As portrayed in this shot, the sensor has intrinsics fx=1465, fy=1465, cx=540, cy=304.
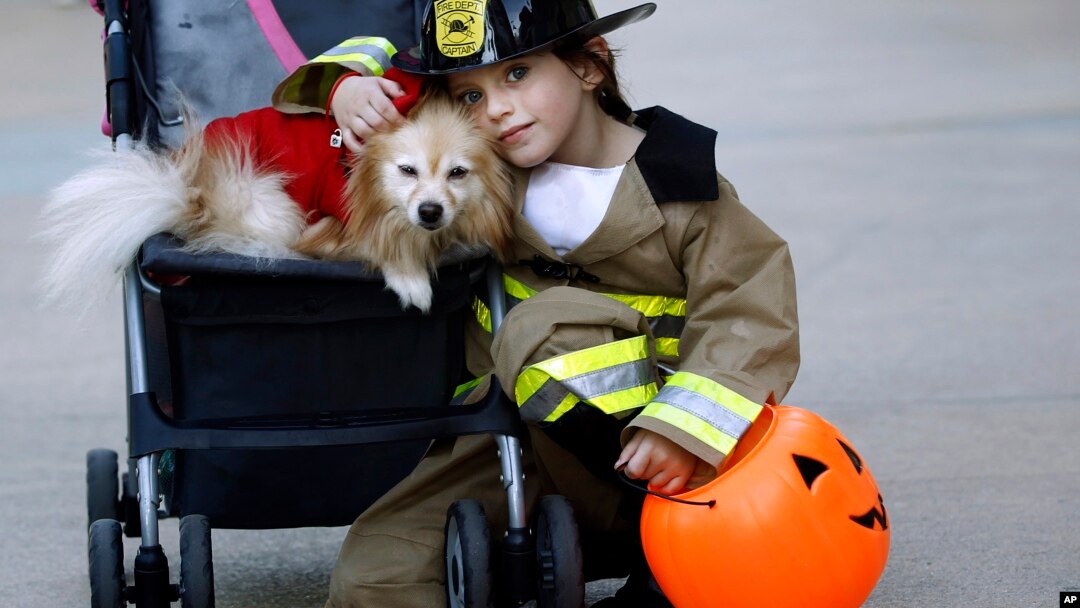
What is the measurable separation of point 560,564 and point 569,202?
0.77 meters

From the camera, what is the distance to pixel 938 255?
280 inches

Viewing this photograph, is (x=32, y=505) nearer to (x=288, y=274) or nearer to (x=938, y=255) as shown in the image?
(x=288, y=274)

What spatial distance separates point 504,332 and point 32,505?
7.47 feet

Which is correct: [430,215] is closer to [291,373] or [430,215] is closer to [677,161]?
[291,373]

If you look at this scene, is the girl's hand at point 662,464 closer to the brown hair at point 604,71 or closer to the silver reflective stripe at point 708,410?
the silver reflective stripe at point 708,410

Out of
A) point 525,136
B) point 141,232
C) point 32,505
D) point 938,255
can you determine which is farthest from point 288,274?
point 938,255

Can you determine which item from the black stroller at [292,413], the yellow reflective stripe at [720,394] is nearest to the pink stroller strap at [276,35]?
the black stroller at [292,413]

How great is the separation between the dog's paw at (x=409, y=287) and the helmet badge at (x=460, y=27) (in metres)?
0.46

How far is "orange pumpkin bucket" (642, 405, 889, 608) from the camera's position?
2.66 meters

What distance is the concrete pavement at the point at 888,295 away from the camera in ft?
13.0

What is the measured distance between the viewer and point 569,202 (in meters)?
3.11

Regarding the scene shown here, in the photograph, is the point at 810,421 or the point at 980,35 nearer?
the point at 810,421

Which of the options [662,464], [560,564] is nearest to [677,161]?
[662,464]

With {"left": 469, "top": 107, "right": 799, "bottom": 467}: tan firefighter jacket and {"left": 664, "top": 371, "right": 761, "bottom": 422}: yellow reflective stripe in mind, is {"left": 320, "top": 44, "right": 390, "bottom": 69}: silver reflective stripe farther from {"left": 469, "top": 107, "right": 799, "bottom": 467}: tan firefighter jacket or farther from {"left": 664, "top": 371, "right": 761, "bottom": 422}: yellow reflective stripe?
{"left": 664, "top": 371, "right": 761, "bottom": 422}: yellow reflective stripe
